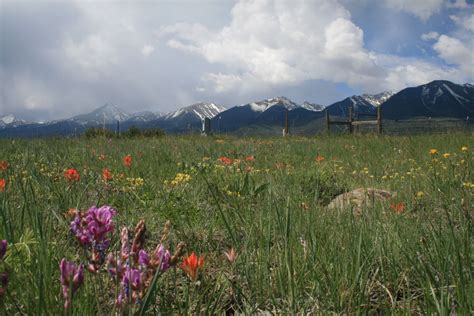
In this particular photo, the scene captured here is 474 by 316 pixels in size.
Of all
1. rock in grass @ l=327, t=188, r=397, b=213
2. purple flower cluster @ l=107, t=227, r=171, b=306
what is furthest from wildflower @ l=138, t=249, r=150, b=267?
rock in grass @ l=327, t=188, r=397, b=213

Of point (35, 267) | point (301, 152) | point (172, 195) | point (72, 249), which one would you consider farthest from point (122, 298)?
point (301, 152)

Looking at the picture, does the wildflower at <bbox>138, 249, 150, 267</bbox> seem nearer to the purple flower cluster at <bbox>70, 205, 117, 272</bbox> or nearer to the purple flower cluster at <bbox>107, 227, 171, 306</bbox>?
the purple flower cluster at <bbox>107, 227, 171, 306</bbox>

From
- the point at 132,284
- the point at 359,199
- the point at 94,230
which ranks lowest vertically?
the point at 359,199

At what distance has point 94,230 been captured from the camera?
1029 mm

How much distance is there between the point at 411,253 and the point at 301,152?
6.93 metres

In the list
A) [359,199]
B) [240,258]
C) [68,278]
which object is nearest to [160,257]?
[68,278]

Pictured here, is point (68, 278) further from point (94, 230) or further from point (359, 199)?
point (359, 199)

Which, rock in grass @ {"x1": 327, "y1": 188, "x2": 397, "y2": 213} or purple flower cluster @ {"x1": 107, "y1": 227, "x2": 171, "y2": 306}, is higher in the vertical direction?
purple flower cluster @ {"x1": 107, "y1": 227, "x2": 171, "y2": 306}

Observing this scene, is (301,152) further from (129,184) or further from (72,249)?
(72,249)

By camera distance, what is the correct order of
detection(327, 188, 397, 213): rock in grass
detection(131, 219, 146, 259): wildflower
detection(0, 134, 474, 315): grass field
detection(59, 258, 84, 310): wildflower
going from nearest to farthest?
detection(59, 258, 84, 310): wildflower → detection(131, 219, 146, 259): wildflower → detection(0, 134, 474, 315): grass field → detection(327, 188, 397, 213): rock in grass

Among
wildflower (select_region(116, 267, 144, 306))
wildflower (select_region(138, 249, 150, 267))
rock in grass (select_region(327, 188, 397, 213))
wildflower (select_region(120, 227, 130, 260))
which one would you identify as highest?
wildflower (select_region(120, 227, 130, 260))

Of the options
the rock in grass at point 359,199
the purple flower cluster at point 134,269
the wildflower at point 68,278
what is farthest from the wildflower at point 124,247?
the rock in grass at point 359,199

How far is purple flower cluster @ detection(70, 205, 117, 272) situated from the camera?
103 cm

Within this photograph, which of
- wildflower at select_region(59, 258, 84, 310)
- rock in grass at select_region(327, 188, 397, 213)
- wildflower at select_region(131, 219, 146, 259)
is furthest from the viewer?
rock in grass at select_region(327, 188, 397, 213)
